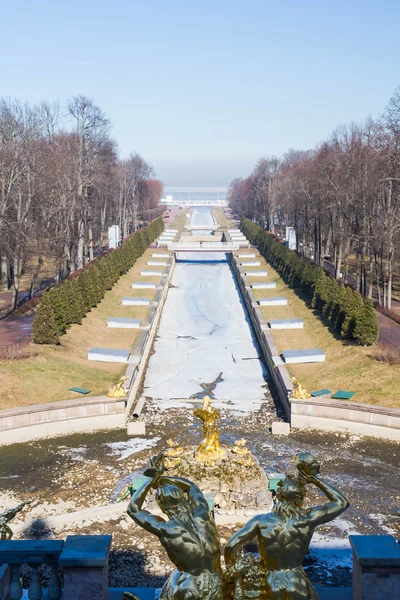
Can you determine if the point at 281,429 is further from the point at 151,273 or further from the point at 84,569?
the point at 151,273

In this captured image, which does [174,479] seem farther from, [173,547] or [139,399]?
[139,399]

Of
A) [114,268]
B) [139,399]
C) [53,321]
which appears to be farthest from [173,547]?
[114,268]

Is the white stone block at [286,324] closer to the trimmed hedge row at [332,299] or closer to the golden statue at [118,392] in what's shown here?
the trimmed hedge row at [332,299]

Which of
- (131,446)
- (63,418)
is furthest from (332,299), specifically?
(63,418)

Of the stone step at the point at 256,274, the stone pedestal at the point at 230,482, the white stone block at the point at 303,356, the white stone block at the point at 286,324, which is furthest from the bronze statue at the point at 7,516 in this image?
the stone step at the point at 256,274

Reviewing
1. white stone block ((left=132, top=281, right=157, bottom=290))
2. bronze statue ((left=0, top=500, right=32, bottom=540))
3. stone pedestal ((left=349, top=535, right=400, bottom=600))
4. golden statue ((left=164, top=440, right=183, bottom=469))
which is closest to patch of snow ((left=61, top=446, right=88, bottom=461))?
golden statue ((left=164, top=440, right=183, bottom=469))
